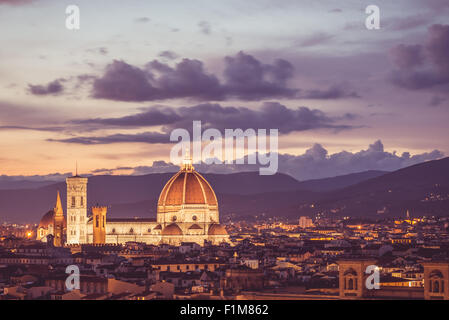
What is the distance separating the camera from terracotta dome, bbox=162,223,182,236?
10975 centimetres

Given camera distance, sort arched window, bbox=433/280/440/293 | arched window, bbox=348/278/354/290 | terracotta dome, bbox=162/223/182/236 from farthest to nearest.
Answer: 1. terracotta dome, bbox=162/223/182/236
2. arched window, bbox=348/278/354/290
3. arched window, bbox=433/280/440/293

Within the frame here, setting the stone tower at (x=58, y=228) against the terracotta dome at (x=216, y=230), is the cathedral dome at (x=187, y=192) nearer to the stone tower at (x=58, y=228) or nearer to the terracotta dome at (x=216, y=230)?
the terracotta dome at (x=216, y=230)

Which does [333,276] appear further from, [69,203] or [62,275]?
[69,203]

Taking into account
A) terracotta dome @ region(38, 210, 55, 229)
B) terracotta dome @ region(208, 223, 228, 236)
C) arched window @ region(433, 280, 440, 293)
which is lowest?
arched window @ region(433, 280, 440, 293)

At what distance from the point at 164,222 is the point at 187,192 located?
3925mm

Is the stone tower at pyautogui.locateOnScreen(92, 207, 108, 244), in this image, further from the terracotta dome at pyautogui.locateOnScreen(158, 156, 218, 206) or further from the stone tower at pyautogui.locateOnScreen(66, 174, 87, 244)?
the terracotta dome at pyautogui.locateOnScreen(158, 156, 218, 206)

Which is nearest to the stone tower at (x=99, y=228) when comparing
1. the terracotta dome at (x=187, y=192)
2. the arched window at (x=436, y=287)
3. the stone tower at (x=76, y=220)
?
the stone tower at (x=76, y=220)

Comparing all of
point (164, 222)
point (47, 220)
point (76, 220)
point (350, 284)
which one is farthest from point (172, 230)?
point (350, 284)

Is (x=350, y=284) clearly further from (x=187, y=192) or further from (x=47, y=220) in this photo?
(x=47, y=220)

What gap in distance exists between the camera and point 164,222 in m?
113

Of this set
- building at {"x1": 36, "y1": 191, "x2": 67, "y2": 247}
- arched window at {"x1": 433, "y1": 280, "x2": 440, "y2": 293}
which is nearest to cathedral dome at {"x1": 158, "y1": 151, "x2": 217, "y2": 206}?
Answer: building at {"x1": 36, "y1": 191, "x2": 67, "y2": 247}

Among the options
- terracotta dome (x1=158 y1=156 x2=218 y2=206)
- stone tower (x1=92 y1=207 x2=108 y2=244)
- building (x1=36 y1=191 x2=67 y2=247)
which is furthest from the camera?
building (x1=36 y1=191 x2=67 y2=247)
